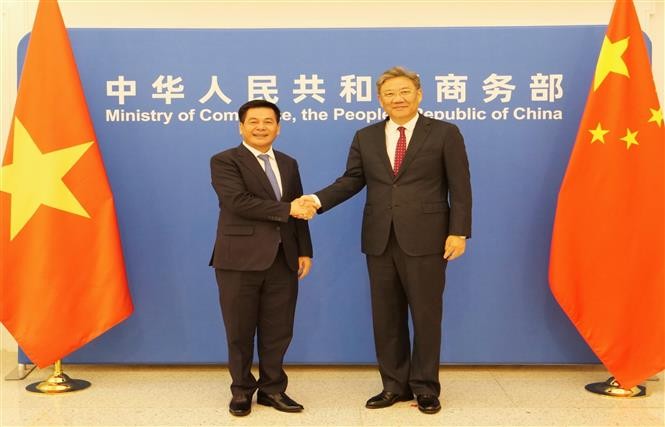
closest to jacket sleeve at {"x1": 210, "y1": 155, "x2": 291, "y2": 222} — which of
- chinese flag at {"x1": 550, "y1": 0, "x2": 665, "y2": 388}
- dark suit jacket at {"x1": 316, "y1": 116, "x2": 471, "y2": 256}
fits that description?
dark suit jacket at {"x1": 316, "y1": 116, "x2": 471, "y2": 256}

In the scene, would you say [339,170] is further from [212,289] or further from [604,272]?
[604,272]

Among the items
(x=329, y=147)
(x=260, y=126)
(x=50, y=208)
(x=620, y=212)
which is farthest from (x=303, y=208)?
(x=620, y=212)

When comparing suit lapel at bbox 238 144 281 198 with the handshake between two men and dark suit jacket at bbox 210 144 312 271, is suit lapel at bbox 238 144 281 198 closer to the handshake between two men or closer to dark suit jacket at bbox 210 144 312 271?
dark suit jacket at bbox 210 144 312 271

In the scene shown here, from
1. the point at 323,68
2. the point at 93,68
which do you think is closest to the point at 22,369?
the point at 93,68

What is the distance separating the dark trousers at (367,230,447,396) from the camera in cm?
311

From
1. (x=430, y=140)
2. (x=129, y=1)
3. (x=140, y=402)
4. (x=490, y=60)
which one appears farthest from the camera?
(x=129, y=1)

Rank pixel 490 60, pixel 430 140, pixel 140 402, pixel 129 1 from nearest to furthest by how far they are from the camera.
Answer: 1. pixel 430 140
2. pixel 140 402
3. pixel 490 60
4. pixel 129 1

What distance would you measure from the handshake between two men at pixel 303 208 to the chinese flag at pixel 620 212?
1289 millimetres

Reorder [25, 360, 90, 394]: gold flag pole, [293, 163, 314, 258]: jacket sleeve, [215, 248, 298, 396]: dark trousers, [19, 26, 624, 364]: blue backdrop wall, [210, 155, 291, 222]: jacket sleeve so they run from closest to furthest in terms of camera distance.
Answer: [210, 155, 291, 222]: jacket sleeve, [215, 248, 298, 396]: dark trousers, [293, 163, 314, 258]: jacket sleeve, [25, 360, 90, 394]: gold flag pole, [19, 26, 624, 364]: blue backdrop wall

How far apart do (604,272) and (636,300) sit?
0.20 m

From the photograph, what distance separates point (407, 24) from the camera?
4223 millimetres

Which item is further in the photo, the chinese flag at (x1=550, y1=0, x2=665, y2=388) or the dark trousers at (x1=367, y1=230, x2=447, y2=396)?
the chinese flag at (x1=550, y1=0, x2=665, y2=388)

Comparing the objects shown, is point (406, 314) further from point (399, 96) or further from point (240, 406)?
point (399, 96)

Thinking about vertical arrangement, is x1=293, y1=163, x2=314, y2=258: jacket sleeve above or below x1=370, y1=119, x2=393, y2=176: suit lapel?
below
